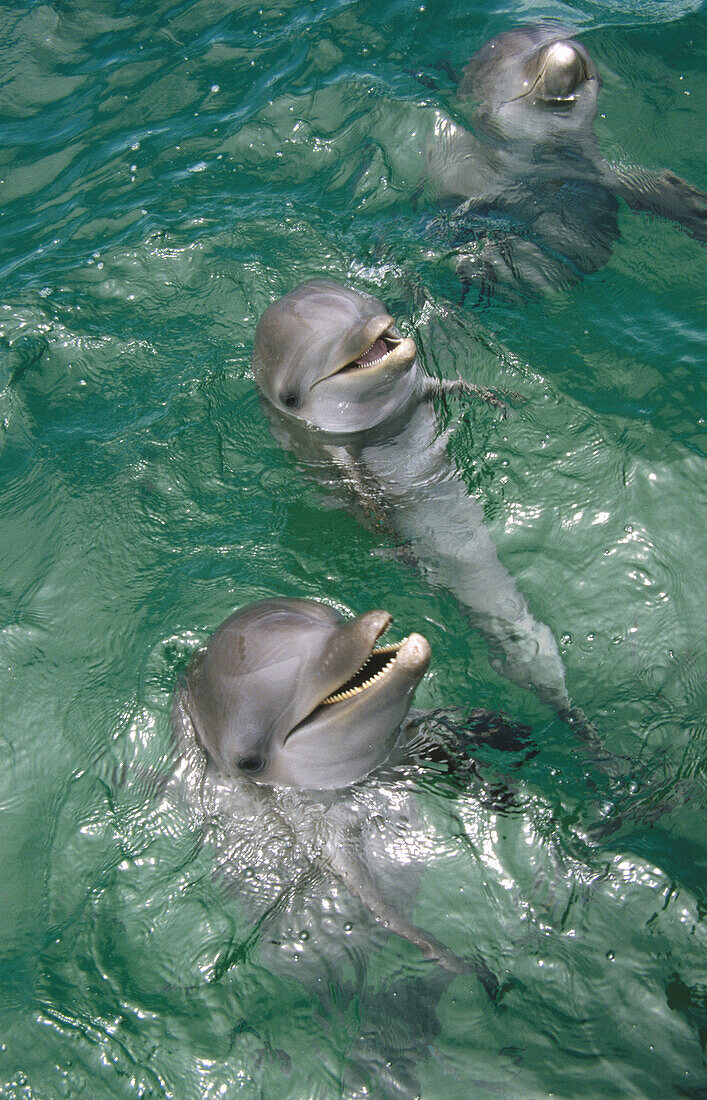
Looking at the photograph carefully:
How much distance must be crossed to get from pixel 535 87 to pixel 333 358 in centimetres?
421

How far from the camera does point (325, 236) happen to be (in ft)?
24.9

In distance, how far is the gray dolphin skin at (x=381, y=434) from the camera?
530 cm

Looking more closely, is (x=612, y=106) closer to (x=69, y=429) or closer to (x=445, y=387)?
(x=445, y=387)

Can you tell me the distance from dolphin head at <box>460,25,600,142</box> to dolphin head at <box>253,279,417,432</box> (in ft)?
11.7

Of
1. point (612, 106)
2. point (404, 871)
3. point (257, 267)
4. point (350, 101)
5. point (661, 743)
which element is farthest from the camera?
point (350, 101)

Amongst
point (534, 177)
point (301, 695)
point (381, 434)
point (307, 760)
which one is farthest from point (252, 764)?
point (534, 177)

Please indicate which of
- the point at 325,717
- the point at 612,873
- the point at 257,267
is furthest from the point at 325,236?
the point at 612,873

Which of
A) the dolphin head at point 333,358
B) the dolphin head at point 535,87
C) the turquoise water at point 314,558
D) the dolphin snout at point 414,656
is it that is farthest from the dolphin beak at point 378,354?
the dolphin head at point 535,87

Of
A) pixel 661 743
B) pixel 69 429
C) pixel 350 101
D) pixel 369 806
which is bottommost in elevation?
pixel 661 743

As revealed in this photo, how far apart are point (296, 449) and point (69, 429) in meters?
1.93

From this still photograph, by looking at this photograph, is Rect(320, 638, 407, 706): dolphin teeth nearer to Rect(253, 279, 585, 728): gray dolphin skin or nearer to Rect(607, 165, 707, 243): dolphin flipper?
Rect(253, 279, 585, 728): gray dolphin skin

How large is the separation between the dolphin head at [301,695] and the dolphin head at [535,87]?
5992mm

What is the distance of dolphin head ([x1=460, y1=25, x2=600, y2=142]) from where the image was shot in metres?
7.75

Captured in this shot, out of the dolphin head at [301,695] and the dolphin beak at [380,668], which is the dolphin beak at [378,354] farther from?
the dolphin beak at [380,668]
